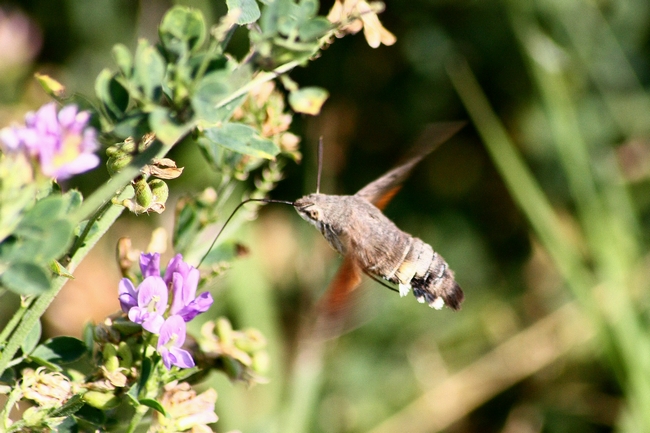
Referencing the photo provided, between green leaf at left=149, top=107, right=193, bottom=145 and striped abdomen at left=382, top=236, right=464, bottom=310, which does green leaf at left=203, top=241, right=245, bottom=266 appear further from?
green leaf at left=149, top=107, right=193, bottom=145

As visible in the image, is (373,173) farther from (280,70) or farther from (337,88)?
(280,70)

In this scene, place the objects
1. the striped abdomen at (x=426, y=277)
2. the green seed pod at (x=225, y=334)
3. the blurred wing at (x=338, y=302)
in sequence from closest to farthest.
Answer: the green seed pod at (x=225, y=334) < the blurred wing at (x=338, y=302) < the striped abdomen at (x=426, y=277)

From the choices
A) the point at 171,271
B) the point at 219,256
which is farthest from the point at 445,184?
the point at 171,271

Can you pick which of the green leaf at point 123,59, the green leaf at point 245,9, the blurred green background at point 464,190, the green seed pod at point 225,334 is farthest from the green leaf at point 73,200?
the blurred green background at point 464,190

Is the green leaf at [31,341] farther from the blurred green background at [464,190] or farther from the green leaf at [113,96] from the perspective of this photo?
the blurred green background at [464,190]

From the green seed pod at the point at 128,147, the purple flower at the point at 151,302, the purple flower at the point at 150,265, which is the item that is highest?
the green seed pod at the point at 128,147

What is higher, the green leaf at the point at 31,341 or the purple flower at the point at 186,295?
the purple flower at the point at 186,295

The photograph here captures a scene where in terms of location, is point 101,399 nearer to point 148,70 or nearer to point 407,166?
point 148,70

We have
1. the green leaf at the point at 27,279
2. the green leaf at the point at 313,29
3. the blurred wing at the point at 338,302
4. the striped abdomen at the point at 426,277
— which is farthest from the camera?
the striped abdomen at the point at 426,277
